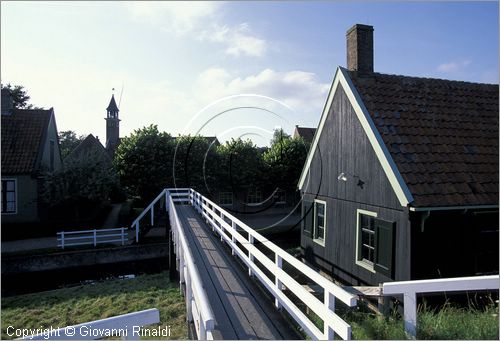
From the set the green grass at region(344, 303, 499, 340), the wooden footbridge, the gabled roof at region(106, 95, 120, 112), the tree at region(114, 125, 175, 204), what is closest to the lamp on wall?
the wooden footbridge

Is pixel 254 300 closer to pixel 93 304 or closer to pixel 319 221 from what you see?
pixel 93 304

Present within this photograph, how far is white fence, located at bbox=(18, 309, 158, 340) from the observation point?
3.51 meters

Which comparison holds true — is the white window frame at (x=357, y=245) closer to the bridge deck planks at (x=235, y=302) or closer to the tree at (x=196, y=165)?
the bridge deck planks at (x=235, y=302)

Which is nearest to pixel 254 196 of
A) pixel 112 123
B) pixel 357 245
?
pixel 357 245

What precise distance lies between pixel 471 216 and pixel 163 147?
18247mm

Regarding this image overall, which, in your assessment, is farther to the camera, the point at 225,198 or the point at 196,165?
the point at 225,198

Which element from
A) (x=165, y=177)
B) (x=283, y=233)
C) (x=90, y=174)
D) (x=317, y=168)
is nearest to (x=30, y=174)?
(x=90, y=174)

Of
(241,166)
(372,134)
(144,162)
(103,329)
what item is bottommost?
(103,329)

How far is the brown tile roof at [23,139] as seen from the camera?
767 inches

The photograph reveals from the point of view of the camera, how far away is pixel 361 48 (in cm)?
1156

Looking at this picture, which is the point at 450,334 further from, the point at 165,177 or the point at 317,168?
the point at 165,177

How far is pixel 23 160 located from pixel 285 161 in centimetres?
1631

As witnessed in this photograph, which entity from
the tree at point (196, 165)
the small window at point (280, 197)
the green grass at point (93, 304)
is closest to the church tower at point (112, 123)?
the tree at point (196, 165)

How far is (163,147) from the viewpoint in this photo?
22391mm
